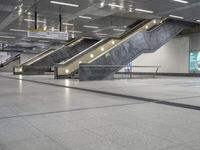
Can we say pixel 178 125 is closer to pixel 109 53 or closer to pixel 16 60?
pixel 109 53

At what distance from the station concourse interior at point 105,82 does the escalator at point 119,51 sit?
6cm

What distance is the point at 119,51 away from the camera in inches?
610

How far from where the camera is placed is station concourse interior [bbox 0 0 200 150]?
2967 millimetres

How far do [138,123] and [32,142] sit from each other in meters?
1.60

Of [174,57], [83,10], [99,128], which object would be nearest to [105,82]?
[83,10]

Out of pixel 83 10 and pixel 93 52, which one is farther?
pixel 93 52

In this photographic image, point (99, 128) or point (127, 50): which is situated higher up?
point (127, 50)

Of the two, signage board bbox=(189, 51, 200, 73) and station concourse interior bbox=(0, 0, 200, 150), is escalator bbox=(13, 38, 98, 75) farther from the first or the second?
signage board bbox=(189, 51, 200, 73)

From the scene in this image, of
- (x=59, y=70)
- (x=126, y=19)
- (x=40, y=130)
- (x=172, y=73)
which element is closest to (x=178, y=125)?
(x=40, y=130)

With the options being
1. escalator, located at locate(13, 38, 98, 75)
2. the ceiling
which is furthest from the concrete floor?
escalator, located at locate(13, 38, 98, 75)

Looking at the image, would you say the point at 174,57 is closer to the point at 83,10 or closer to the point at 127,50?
the point at 127,50

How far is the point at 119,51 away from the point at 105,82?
3822 mm

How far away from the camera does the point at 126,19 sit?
20.3m

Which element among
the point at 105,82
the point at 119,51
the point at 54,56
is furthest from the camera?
the point at 54,56
